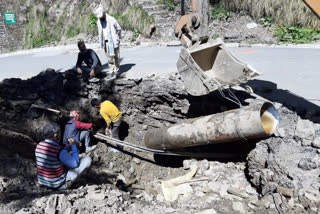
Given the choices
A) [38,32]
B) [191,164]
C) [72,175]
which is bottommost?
[191,164]

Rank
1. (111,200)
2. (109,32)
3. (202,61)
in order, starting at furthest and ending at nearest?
(109,32)
(202,61)
(111,200)

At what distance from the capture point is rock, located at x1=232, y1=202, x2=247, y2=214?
12.5ft

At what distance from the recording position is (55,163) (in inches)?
165

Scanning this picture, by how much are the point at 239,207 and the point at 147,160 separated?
2.93 m

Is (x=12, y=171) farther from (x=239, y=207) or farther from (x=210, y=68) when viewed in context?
(x=210, y=68)

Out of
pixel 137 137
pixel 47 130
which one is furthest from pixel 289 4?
pixel 47 130

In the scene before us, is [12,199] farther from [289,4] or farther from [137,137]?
[289,4]

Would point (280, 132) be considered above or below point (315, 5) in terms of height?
below

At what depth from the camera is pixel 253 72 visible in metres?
4.29

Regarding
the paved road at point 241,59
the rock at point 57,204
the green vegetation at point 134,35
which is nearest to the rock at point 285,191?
the paved road at point 241,59

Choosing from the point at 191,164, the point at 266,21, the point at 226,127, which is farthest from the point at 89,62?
the point at 266,21

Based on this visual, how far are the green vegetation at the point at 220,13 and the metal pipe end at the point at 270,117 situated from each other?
26.1 ft

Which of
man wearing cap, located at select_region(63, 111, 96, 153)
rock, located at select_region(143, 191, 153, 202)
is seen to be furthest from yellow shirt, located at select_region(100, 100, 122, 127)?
rock, located at select_region(143, 191, 153, 202)

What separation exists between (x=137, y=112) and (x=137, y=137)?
64 centimetres
